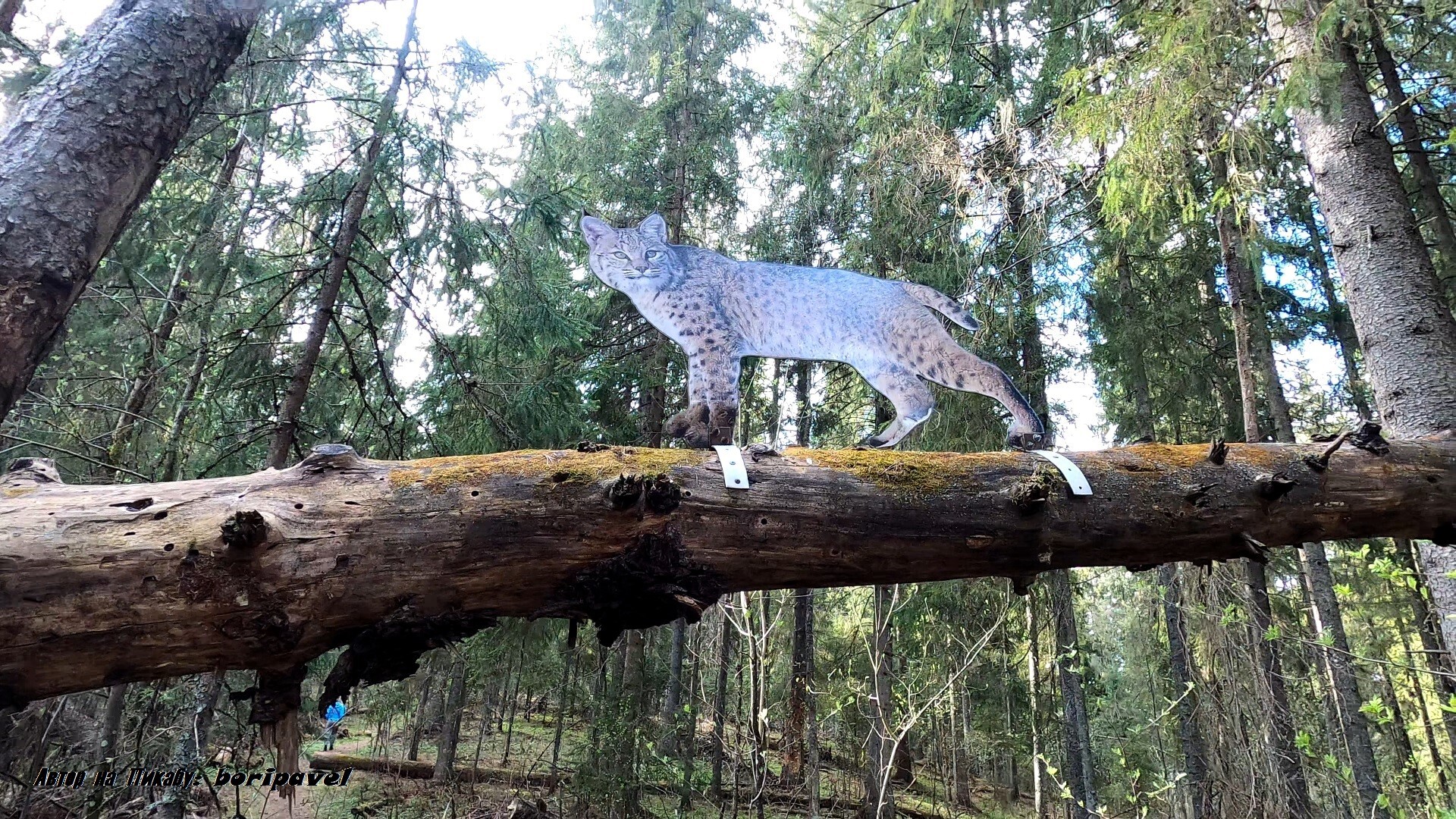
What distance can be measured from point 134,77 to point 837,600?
11.4 m

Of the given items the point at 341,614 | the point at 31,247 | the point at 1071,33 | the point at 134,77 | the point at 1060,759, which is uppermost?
the point at 1071,33

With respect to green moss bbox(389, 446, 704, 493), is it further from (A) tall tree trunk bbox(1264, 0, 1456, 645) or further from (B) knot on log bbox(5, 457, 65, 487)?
(A) tall tree trunk bbox(1264, 0, 1456, 645)

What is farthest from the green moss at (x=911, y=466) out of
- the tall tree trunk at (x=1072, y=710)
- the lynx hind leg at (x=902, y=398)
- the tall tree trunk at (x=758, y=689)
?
the tall tree trunk at (x=1072, y=710)

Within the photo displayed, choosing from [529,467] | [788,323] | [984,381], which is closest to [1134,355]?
[984,381]

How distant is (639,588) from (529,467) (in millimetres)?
518

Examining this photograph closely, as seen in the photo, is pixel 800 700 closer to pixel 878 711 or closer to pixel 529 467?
pixel 878 711

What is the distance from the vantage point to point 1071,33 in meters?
6.22

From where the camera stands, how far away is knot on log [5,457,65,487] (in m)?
2.06

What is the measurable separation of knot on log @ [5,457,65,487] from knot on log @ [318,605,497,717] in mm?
1040

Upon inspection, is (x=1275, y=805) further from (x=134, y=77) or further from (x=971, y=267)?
(x=134, y=77)

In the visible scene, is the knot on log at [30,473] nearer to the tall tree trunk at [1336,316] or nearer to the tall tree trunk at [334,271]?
the tall tree trunk at [334,271]

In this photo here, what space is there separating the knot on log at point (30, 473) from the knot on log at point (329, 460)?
0.71 meters

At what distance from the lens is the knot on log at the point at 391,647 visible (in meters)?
1.97

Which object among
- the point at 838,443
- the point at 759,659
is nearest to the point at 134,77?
the point at 759,659
